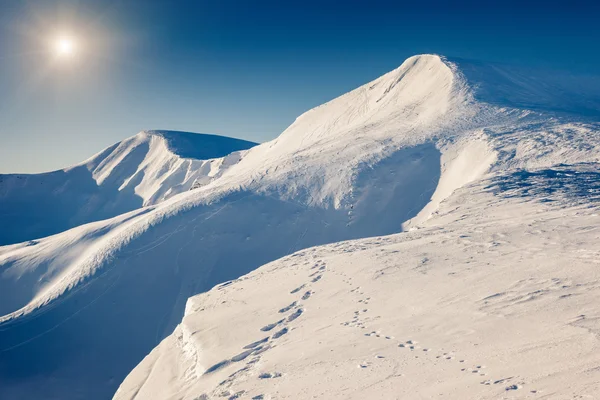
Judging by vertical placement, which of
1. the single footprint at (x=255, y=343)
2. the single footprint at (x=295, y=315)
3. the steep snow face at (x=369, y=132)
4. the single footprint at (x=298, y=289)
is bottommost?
the single footprint at (x=255, y=343)

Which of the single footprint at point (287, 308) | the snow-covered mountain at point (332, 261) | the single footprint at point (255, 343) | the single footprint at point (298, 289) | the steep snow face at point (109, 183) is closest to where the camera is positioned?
the snow-covered mountain at point (332, 261)

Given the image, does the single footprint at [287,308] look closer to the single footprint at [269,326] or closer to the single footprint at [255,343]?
the single footprint at [269,326]

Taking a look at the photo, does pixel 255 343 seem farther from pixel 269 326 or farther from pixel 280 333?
pixel 269 326

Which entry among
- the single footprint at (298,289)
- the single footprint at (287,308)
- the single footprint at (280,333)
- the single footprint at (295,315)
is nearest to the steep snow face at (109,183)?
the single footprint at (298,289)

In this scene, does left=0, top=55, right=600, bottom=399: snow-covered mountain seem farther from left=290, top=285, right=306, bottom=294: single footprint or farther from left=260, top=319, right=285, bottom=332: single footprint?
left=290, top=285, right=306, bottom=294: single footprint

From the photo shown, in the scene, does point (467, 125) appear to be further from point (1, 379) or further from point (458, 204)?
point (1, 379)

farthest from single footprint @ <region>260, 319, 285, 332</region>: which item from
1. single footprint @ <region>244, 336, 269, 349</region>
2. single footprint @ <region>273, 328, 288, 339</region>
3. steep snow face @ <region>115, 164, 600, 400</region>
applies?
single footprint @ <region>244, 336, 269, 349</region>
